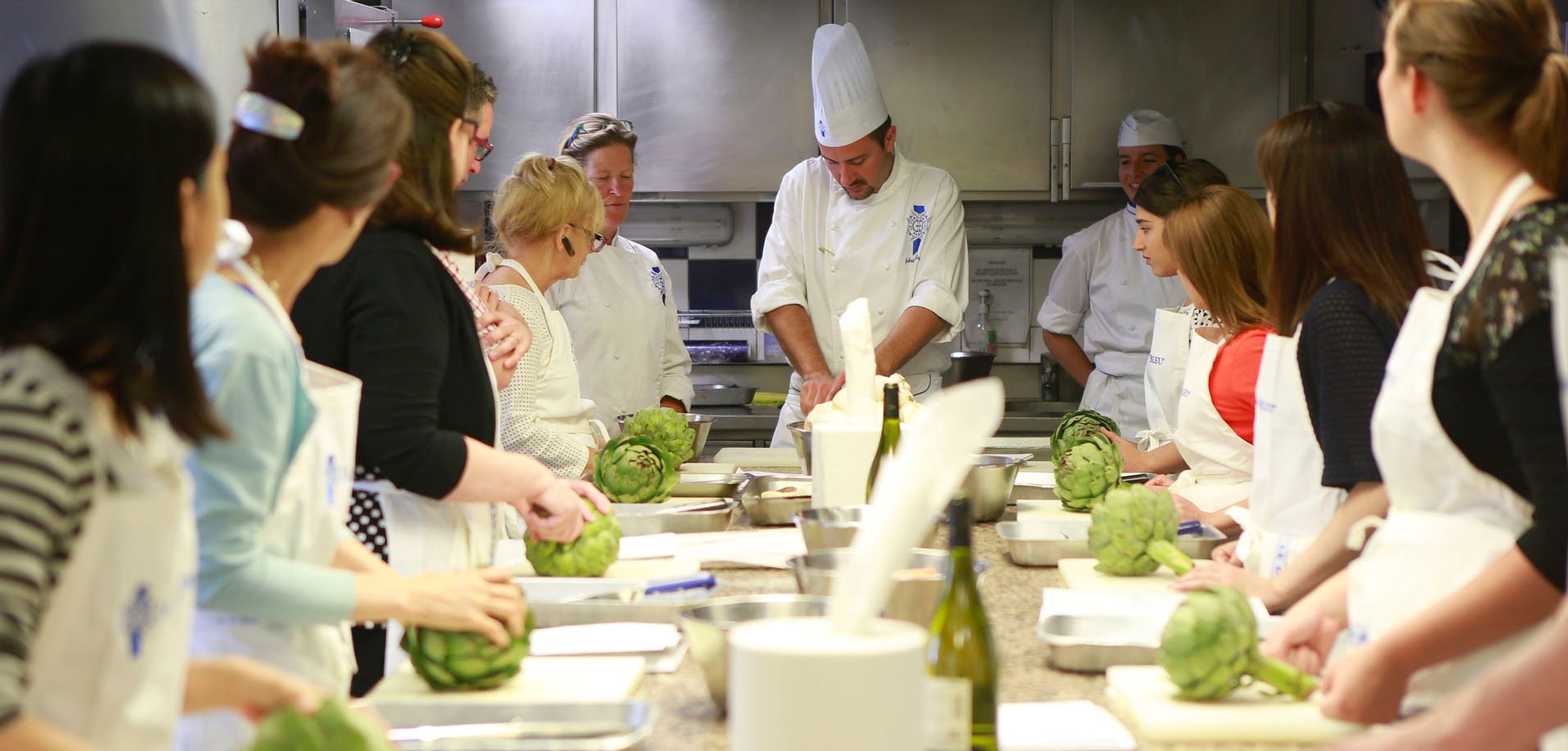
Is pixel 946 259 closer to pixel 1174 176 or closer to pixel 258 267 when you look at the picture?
pixel 1174 176

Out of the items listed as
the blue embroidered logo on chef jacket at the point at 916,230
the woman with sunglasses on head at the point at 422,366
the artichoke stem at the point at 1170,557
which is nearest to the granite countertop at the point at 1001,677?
the artichoke stem at the point at 1170,557

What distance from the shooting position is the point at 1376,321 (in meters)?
1.66

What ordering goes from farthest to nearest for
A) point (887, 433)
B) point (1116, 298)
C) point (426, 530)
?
point (1116, 298) < point (887, 433) < point (426, 530)

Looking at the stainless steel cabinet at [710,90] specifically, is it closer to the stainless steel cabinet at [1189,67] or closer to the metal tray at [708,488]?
the stainless steel cabinet at [1189,67]

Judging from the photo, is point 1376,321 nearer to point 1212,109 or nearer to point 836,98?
point 836,98

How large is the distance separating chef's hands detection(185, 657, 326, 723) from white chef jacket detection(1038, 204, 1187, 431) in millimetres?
3847

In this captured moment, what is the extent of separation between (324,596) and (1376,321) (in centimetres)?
122

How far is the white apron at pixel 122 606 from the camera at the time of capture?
2.96ft

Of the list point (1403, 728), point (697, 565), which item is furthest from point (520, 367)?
point (1403, 728)

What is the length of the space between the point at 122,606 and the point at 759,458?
8.09ft

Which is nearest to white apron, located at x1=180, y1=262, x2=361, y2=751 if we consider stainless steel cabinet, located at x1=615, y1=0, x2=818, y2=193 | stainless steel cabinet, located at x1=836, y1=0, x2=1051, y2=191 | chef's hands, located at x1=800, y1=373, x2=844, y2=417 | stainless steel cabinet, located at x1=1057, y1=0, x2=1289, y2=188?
chef's hands, located at x1=800, y1=373, x2=844, y2=417

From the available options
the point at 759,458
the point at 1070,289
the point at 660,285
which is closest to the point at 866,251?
the point at 660,285

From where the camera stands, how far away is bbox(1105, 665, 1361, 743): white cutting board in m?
1.17

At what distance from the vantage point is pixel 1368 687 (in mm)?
1176
